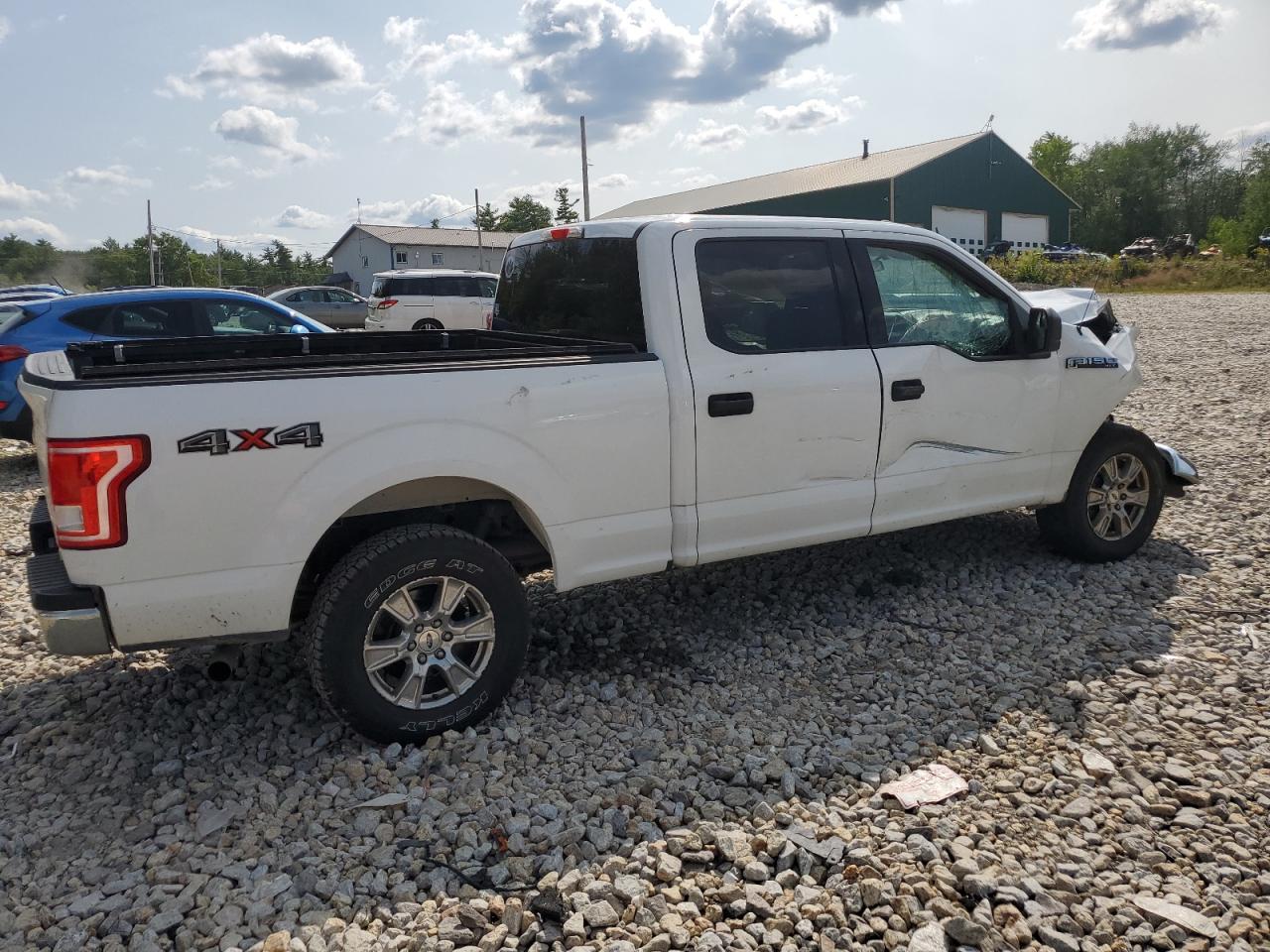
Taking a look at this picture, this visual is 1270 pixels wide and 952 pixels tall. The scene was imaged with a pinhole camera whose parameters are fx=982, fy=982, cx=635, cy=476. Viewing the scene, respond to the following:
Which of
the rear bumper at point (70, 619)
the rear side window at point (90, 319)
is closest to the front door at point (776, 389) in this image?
the rear bumper at point (70, 619)

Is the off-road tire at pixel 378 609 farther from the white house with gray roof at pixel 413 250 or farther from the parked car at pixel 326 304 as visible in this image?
the white house with gray roof at pixel 413 250

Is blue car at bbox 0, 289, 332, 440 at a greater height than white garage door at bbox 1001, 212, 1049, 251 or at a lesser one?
lesser

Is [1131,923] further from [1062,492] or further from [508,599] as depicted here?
[1062,492]

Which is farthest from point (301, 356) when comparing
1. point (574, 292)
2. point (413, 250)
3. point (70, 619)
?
point (413, 250)

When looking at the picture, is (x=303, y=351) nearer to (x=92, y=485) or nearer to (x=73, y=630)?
(x=92, y=485)

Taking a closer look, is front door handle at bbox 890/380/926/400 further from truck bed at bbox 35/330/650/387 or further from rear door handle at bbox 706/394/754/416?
truck bed at bbox 35/330/650/387

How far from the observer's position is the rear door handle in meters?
4.17

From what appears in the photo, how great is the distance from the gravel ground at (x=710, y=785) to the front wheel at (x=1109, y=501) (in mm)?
203

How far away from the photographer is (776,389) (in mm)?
4328

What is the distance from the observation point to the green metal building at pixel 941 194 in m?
39.9

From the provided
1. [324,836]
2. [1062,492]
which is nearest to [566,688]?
[324,836]

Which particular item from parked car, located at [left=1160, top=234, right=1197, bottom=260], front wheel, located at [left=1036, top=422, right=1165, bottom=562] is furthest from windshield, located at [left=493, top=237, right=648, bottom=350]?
parked car, located at [left=1160, top=234, right=1197, bottom=260]

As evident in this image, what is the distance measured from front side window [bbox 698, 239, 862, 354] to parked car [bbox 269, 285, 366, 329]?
83.3 feet

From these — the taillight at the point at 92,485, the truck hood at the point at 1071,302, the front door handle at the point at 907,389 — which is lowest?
the taillight at the point at 92,485
